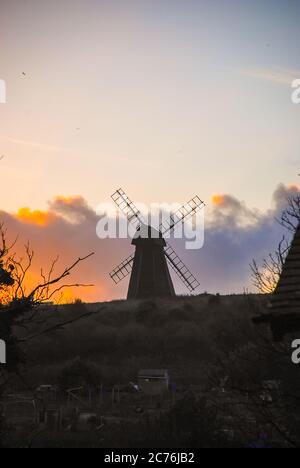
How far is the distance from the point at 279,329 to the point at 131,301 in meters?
49.0

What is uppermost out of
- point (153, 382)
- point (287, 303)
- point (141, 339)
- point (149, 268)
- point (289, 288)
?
point (149, 268)

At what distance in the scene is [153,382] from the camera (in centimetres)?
3616

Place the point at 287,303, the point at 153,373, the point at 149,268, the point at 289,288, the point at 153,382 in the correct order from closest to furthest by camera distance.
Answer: the point at 287,303, the point at 289,288, the point at 153,382, the point at 153,373, the point at 149,268

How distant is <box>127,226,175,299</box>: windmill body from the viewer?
2119 inches

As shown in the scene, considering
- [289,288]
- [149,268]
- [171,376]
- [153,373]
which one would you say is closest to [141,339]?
[149,268]

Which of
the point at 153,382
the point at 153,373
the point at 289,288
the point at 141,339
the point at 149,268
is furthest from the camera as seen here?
the point at 149,268

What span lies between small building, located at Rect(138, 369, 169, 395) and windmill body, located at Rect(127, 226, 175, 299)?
692 inches

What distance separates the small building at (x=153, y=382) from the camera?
35.5 meters

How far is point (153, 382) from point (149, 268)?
19012 mm

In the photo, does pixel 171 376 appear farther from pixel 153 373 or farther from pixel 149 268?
pixel 149 268

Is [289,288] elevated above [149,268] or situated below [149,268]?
below

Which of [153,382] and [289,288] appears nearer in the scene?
[289,288]

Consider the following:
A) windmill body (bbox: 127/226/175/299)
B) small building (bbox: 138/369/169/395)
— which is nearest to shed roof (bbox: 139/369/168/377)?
small building (bbox: 138/369/169/395)

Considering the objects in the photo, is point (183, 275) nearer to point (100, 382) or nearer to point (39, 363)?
point (39, 363)
